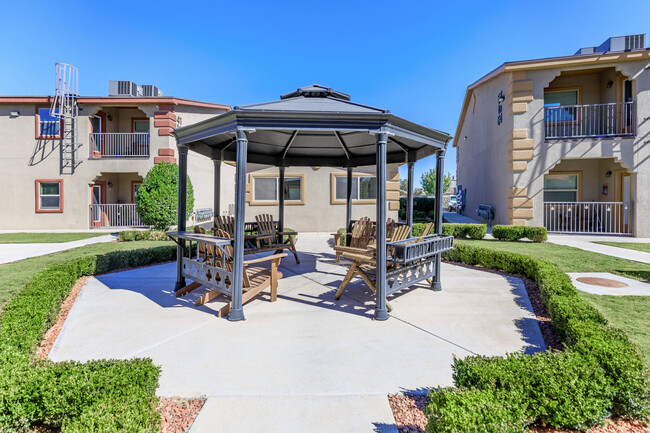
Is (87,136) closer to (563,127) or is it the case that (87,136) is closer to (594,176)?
(563,127)

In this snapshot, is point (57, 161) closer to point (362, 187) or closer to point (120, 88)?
point (120, 88)

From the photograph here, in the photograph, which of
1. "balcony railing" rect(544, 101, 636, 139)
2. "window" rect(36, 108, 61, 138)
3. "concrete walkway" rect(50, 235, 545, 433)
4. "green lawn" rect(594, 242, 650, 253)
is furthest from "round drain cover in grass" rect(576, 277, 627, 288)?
"window" rect(36, 108, 61, 138)

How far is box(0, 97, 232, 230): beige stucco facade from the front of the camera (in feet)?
54.3

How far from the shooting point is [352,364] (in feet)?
10.8

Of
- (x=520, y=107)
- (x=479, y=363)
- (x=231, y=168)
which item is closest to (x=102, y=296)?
(x=479, y=363)

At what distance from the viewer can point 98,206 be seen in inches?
680

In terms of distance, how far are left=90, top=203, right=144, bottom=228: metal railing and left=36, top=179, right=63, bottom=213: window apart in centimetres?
179

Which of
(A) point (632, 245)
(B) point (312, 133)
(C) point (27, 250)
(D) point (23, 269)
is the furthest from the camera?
(A) point (632, 245)

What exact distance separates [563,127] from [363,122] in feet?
45.7

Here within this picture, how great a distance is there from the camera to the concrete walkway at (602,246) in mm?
8748

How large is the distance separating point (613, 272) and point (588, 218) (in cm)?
812

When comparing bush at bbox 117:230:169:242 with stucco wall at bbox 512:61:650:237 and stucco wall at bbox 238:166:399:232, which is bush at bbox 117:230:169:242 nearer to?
stucco wall at bbox 238:166:399:232

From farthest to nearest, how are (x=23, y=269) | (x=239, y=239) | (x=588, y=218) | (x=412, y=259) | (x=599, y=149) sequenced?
(x=588, y=218) < (x=599, y=149) < (x=23, y=269) < (x=412, y=259) < (x=239, y=239)

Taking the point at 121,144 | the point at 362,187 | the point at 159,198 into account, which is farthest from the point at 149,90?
the point at 362,187
